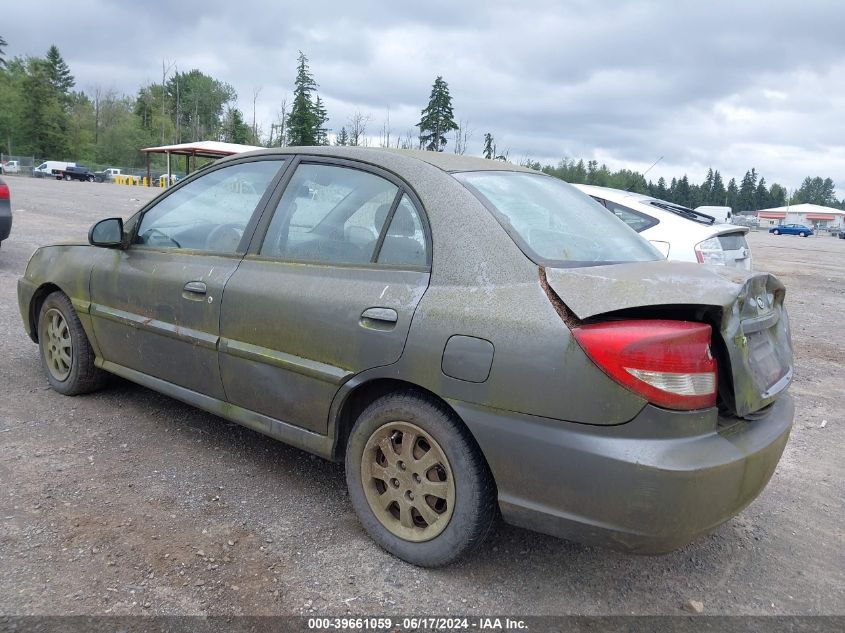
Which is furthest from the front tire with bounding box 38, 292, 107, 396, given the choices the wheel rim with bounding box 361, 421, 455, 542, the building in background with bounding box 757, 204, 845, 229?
the building in background with bounding box 757, 204, 845, 229

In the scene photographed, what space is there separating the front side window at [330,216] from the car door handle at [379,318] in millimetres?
283

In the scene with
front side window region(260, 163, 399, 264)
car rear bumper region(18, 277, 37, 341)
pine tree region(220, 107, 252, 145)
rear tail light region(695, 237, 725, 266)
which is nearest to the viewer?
front side window region(260, 163, 399, 264)

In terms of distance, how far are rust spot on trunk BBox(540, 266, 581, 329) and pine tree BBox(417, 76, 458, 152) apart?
162 ft

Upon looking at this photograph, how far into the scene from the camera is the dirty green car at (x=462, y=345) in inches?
85.2

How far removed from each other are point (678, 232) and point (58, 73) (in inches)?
4103

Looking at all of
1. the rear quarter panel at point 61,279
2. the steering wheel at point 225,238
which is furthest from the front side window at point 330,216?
the rear quarter panel at point 61,279

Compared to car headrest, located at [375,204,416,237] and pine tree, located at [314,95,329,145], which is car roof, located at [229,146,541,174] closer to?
car headrest, located at [375,204,416,237]

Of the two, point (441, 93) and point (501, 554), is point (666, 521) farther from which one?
point (441, 93)

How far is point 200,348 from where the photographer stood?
3.34 metres

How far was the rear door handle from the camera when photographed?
2.61m

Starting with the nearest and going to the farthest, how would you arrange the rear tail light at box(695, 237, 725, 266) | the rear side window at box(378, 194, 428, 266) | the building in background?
1. the rear side window at box(378, 194, 428, 266)
2. the rear tail light at box(695, 237, 725, 266)
3. the building in background

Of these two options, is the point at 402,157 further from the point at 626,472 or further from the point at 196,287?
the point at 626,472

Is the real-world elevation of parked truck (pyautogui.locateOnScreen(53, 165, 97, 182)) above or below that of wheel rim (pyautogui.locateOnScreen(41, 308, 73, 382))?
above

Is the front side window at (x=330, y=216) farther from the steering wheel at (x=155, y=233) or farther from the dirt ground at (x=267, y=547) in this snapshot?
the dirt ground at (x=267, y=547)
